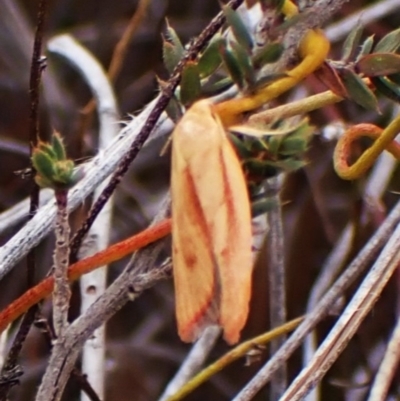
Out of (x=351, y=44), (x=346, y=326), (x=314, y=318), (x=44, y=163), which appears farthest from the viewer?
(x=314, y=318)

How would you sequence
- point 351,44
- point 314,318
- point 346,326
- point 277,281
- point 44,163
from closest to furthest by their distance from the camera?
point 44,163 → point 351,44 → point 346,326 → point 314,318 → point 277,281

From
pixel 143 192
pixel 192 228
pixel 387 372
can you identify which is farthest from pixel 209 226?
pixel 143 192

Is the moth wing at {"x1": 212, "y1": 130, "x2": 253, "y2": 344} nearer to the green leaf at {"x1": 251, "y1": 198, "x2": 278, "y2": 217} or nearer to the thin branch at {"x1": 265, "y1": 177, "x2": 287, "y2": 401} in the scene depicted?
the green leaf at {"x1": 251, "y1": 198, "x2": 278, "y2": 217}

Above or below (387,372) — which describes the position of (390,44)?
above

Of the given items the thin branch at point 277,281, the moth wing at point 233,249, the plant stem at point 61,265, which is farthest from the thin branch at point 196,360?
the moth wing at point 233,249

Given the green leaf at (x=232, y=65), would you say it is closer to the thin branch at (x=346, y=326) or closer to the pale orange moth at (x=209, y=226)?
the pale orange moth at (x=209, y=226)

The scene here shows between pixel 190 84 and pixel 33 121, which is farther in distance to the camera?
pixel 33 121

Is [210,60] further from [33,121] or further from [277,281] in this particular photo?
[277,281]
